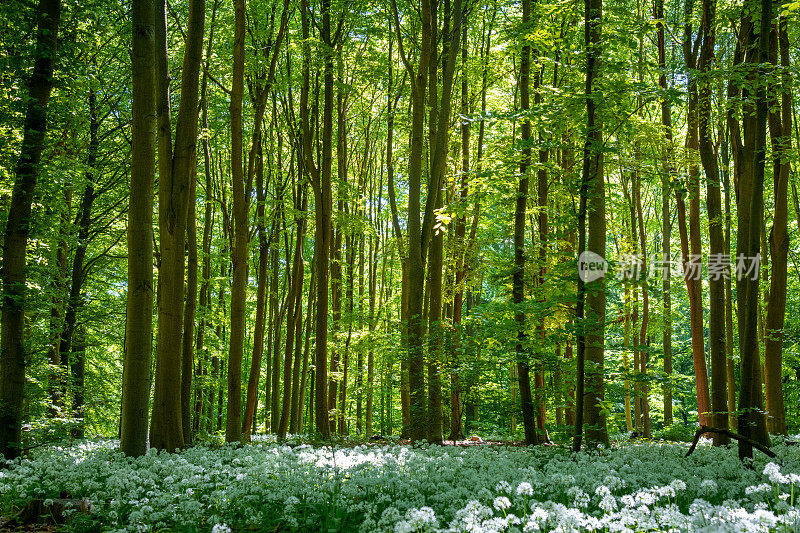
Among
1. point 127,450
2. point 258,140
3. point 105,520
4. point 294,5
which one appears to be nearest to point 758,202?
point 105,520

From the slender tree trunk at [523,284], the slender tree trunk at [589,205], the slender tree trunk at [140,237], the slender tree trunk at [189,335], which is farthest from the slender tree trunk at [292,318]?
the slender tree trunk at [589,205]

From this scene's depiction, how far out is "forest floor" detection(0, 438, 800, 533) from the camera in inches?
141

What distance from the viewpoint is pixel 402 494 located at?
506cm

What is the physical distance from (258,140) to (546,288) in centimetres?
687

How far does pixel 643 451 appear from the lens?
8250 mm

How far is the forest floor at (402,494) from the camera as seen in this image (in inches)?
141

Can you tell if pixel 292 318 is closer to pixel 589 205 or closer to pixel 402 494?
pixel 589 205

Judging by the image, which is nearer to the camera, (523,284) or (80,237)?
(523,284)

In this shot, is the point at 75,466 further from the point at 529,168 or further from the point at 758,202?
the point at 758,202

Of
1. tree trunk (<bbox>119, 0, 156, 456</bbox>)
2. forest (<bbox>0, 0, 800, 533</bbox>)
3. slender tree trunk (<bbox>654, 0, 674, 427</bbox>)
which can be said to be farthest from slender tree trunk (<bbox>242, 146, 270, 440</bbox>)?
slender tree trunk (<bbox>654, 0, 674, 427</bbox>)

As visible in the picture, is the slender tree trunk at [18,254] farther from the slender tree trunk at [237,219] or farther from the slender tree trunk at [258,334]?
the slender tree trunk at [258,334]

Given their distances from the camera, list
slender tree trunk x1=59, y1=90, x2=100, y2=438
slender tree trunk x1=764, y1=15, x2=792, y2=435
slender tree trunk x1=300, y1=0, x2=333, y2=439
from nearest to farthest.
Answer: slender tree trunk x1=764, y1=15, x2=792, y2=435 < slender tree trunk x1=300, y1=0, x2=333, y2=439 < slender tree trunk x1=59, y1=90, x2=100, y2=438

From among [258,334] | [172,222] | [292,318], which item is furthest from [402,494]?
[292,318]

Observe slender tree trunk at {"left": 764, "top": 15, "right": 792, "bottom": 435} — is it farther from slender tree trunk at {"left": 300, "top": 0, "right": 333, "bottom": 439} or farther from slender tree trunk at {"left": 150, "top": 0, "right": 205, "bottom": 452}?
slender tree trunk at {"left": 150, "top": 0, "right": 205, "bottom": 452}
